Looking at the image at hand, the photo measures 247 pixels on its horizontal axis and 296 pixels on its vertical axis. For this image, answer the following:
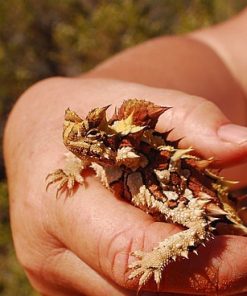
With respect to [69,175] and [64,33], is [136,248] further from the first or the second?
[64,33]

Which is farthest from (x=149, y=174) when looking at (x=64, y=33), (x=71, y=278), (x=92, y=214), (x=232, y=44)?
(x=64, y=33)

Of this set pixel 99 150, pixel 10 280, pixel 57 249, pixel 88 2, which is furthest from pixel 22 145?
pixel 88 2

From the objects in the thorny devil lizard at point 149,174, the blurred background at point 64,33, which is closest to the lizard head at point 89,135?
the thorny devil lizard at point 149,174

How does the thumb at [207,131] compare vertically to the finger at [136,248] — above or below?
above

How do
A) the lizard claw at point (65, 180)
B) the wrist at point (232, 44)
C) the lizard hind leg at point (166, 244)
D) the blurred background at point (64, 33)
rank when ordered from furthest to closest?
1. the blurred background at point (64, 33)
2. the wrist at point (232, 44)
3. the lizard claw at point (65, 180)
4. the lizard hind leg at point (166, 244)

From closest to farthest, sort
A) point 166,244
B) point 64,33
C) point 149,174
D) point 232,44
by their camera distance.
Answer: point 166,244, point 149,174, point 232,44, point 64,33

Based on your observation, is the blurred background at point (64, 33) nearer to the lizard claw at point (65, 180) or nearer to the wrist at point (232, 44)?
the wrist at point (232, 44)
